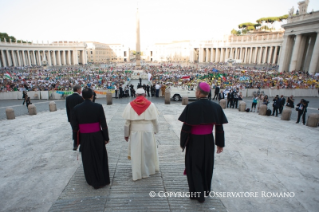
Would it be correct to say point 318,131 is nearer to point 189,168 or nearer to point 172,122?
point 172,122

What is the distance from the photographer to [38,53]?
2753 inches

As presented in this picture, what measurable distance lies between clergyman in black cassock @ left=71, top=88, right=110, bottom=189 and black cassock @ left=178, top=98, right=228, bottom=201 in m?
1.46

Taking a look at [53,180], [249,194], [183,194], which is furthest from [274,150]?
[53,180]

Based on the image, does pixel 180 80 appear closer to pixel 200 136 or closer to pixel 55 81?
pixel 55 81

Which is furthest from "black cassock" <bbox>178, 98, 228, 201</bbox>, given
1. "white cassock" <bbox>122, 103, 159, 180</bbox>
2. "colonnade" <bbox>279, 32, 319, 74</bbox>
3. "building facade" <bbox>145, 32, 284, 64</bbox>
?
"building facade" <bbox>145, 32, 284, 64</bbox>

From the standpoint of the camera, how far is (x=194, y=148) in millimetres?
2939

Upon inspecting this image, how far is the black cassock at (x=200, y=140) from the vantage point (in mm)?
2820

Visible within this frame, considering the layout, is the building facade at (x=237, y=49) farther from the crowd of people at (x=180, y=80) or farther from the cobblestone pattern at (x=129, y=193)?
the cobblestone pattern at (x=129, y=193)

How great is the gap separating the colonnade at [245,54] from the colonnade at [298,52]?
2219cm

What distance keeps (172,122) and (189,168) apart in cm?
492

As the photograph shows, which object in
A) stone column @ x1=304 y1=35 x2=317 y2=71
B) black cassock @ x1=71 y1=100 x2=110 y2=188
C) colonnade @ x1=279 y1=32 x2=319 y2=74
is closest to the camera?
black cassock @ x1=71 y1=100 x2=110 y2=188

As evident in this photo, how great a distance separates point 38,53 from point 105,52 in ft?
164

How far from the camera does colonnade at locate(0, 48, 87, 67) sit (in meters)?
58.4

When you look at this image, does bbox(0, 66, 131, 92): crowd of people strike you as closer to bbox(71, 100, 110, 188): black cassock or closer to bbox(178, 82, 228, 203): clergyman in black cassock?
bbox(71, 100, 110, 188): black cassock
